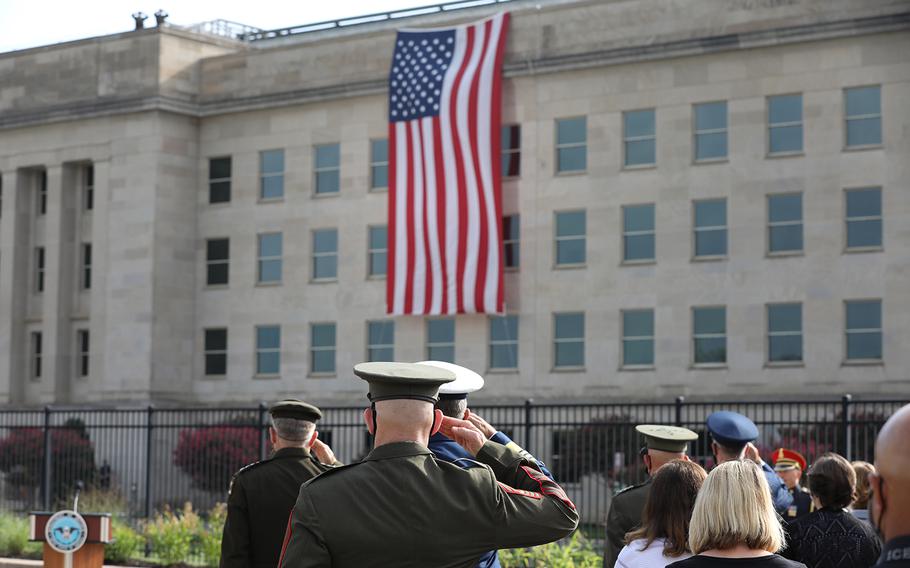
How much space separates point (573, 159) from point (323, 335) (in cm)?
1030

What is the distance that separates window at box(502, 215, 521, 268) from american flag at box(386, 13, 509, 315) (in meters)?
0.93

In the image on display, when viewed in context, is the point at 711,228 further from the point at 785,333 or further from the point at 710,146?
the point at 785,333

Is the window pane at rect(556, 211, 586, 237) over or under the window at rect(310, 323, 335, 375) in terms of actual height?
over

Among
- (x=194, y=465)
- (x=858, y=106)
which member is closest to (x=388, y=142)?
(x=858, y=106)

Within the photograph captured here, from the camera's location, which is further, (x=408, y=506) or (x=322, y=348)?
(x=322, y=348)

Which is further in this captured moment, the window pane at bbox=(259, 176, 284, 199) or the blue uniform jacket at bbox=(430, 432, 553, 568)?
the window pane at bbox=(259, 176, 284, 199)

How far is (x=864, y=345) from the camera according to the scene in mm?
41406

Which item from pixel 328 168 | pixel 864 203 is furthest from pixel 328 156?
pixel 864 203

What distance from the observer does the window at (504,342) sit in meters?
46.4

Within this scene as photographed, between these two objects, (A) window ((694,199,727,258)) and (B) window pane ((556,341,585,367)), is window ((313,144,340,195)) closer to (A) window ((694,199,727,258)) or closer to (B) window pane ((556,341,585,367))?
(B) window pane ((556,341,585,367))

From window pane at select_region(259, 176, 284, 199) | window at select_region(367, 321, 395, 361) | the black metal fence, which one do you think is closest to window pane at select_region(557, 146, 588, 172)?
window at select_region(367, 321, 395, 361)

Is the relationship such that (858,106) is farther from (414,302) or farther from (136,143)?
(136,143)

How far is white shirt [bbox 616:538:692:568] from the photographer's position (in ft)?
21.4

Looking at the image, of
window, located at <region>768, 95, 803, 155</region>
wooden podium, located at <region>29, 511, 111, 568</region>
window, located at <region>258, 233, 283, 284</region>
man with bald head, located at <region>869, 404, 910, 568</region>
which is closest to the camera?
man with bald head, located at <region>869, 404, 910, 568</region>
